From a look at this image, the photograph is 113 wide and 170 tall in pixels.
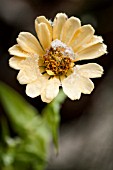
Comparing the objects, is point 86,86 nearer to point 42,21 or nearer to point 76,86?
point 76,86

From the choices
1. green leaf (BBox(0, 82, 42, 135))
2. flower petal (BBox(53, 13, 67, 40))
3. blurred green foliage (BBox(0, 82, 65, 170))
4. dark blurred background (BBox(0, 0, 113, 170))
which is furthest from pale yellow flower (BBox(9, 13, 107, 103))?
dark blurred background (BBox(0, 0, 113, 170))

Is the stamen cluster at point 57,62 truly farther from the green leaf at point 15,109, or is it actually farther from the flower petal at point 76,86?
the green leaf at point 15,109

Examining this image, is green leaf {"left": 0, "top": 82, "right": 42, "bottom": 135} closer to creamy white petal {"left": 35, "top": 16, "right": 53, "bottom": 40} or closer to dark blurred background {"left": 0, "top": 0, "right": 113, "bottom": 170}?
dark blurred background {"left": 0, "top": 0, "right": 113, "bottom": 170}

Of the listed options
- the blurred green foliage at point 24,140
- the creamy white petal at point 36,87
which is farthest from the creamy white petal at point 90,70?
the blurred green foliage at point 24,140

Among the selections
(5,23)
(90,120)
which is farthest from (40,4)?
(90,120)

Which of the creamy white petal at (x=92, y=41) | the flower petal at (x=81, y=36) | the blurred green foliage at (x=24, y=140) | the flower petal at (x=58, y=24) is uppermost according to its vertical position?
the flower petal at (x=58, y=24)

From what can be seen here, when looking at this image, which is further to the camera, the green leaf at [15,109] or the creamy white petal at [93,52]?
the green leaf at [15,109]
